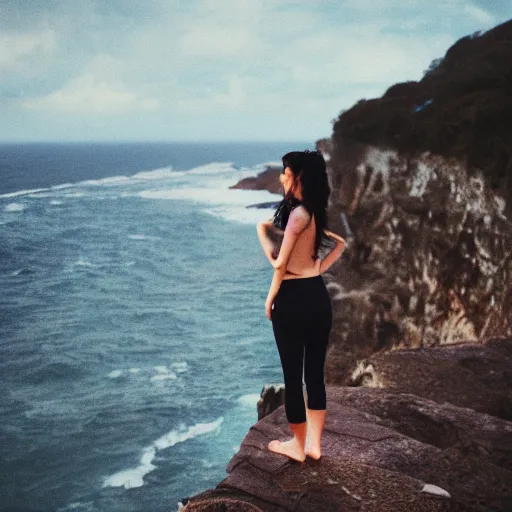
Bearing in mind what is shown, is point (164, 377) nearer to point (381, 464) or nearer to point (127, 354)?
point (127, 354)

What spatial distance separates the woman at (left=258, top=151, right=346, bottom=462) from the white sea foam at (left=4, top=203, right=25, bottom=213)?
3204 inches

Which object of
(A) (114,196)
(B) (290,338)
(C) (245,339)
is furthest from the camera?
(A) (114,196)

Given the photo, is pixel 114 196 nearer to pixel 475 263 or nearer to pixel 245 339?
pixel 245 339

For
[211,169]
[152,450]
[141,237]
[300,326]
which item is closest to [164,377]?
[152,450]

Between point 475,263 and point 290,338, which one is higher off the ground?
point 290,338

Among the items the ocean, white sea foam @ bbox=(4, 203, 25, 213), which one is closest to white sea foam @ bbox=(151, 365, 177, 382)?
the ocean

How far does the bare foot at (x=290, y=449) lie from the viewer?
16.3 feet

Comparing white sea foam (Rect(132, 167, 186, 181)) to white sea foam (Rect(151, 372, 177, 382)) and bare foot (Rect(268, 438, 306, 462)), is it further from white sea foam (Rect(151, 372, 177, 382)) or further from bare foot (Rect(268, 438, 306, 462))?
bare foot (Rect(268, 438, 306, 462))

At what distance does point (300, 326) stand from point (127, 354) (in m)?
31.4

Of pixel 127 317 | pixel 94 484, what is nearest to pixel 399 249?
pixel 94 484

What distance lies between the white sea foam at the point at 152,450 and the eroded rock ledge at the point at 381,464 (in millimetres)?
17261

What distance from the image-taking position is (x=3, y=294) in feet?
155

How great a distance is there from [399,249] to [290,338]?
16309mm

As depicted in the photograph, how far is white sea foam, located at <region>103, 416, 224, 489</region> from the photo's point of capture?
21.8m
